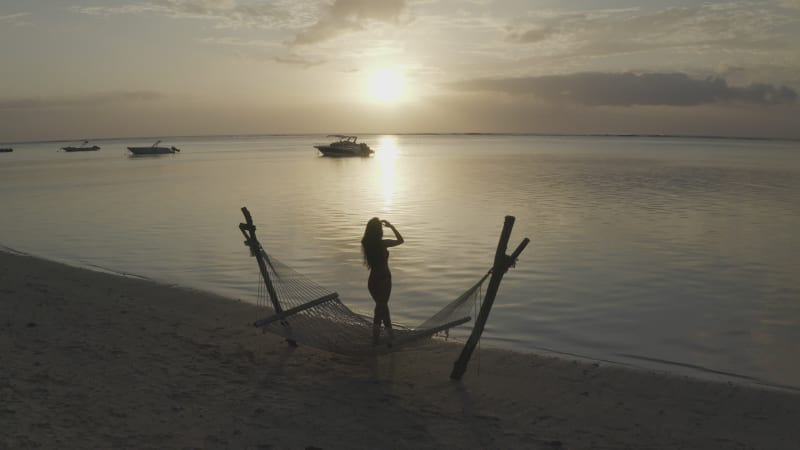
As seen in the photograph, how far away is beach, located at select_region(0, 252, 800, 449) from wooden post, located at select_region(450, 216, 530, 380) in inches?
9.1

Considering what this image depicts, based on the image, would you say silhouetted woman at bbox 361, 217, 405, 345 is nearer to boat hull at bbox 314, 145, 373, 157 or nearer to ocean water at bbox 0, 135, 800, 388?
ocean water at bbox 0, 135, 800, 388

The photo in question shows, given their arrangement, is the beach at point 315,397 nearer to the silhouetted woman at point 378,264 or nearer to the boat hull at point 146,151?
the silhouetted woman at point 378,264

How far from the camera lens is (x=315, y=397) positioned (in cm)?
696

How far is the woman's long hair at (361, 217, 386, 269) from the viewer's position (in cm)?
789

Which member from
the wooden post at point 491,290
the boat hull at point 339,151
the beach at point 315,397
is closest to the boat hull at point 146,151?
the boat hull at point 339,151

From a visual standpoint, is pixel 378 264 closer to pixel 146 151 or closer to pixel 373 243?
pixel 373 243

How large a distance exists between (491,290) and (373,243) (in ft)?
5.62

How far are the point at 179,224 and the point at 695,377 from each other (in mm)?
20025

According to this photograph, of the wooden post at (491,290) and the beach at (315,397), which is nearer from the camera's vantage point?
the beach at (315,397)

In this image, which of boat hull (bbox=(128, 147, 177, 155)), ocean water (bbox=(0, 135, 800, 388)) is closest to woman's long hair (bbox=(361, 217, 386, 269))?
ocean water (bbox=(0, 135, 800, 388))

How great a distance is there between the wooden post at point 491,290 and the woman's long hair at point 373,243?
1.56 m

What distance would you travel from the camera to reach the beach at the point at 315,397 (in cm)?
581

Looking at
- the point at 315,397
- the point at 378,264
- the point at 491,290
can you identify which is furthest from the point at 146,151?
the point at 491,290

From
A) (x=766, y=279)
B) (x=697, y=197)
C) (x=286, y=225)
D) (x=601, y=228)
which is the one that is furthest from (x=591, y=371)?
(x=697, y=197)
